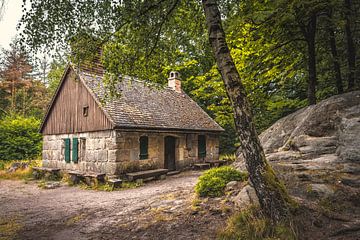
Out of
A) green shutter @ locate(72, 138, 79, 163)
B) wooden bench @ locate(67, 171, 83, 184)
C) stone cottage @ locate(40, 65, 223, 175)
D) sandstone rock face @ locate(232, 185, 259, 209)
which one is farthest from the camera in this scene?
green shutter @ locate(72, 138, 79, 163)

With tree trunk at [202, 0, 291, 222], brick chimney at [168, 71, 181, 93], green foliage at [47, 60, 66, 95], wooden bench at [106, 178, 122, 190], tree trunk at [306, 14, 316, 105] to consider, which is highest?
green foliage at [47, 60, 66, 95]

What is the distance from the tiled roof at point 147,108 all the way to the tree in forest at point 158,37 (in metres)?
3.58

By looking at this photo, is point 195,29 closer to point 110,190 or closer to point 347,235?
point 347,235

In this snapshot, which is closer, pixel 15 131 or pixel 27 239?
pixel 27 239

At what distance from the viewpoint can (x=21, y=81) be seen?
2322 centimetres

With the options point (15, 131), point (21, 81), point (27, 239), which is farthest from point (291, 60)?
point (21, 81)

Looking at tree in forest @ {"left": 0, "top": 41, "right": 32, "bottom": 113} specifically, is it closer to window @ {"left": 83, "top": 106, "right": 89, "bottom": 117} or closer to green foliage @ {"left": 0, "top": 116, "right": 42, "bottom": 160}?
green foliage @ {"left": 0, "top": 116, "right": 42, "bottom": 160}

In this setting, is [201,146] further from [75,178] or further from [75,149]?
[75,178]

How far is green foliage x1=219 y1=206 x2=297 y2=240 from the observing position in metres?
→ 3.36

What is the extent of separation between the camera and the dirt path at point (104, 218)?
14.8 feet

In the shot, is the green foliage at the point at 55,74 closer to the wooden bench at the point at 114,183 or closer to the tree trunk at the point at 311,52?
the wooden bench at the point at 114,183

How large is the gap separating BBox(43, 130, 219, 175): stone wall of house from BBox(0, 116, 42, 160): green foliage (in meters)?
4.13

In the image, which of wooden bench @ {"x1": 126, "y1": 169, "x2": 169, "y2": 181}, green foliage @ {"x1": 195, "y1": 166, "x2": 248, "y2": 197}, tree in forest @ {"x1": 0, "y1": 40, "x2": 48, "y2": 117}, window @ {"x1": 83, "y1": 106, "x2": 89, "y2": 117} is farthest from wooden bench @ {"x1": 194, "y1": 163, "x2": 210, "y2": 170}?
tree in forest @ {"x1": 0, "y1": 40, "x2": 48, "y2": 117}

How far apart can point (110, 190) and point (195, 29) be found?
7.22 m
